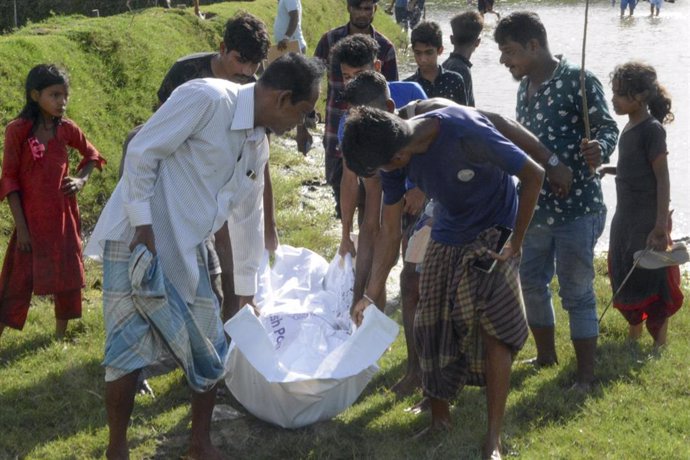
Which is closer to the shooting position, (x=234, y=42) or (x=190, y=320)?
(x=190, y=320)

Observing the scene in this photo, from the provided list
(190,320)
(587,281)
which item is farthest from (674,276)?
(190,320)

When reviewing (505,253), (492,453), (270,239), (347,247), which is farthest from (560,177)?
(270,239)

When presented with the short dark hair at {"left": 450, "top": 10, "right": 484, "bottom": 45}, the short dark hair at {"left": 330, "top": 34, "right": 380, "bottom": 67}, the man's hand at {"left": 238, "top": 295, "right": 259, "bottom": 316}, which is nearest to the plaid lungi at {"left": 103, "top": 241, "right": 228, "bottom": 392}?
the man's hand at {"left": 238, "top": 295, "right": 259, "bottom": 316}

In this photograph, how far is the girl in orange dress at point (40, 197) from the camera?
5.39 metres

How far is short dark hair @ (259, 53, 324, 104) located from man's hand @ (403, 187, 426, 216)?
120cm

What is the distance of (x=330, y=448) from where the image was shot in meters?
4.46

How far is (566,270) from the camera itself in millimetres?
5070

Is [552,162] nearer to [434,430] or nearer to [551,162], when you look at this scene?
[551,162]

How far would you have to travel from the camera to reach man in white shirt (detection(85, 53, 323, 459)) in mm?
3824

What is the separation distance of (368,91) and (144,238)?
137 centimetres

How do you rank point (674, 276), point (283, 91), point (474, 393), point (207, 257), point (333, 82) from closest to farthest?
point (283, 91) → point (207, 257) → point (474, 393) → point (674, 276) → point (333, 82)

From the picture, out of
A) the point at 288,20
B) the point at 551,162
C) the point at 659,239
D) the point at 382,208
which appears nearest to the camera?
the point at 551,162

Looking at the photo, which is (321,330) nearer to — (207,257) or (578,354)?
(207,257)

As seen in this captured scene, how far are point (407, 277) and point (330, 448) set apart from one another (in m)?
1.00
